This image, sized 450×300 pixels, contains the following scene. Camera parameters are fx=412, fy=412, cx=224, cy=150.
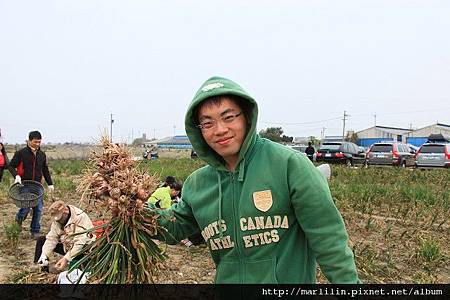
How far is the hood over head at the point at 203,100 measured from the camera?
1581 mm

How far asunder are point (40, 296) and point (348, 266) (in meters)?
2.24

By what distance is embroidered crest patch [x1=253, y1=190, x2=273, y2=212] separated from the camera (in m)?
1.55

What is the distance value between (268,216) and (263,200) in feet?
0.21

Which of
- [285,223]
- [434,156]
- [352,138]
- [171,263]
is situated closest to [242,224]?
[285,223]

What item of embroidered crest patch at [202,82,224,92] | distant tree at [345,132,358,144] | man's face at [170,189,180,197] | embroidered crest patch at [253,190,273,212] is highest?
embroidered crest patch at [202,82,224,92]

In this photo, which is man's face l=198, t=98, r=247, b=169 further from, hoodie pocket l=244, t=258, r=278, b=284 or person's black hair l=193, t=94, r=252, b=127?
hoodie pocket l=244, t=258, r=278, b=284

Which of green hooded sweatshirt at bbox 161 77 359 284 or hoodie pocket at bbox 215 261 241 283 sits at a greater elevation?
green hooded sweatshirt at bbox 161 77 359 284

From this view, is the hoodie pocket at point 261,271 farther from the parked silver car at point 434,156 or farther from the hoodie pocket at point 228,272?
the parked silver car at point 434,156

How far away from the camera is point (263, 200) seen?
1554mm

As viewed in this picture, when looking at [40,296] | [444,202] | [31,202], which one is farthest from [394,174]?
[40,296]

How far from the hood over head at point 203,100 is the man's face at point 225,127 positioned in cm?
3

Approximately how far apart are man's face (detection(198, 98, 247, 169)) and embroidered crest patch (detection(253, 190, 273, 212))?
0.20 metres

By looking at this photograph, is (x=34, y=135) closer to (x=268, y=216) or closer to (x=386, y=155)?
(x=268, y=216)

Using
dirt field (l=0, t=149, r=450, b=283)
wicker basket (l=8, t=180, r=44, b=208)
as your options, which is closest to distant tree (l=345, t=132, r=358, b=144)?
dirt field (l=0, t=149, r=450, b=283)
